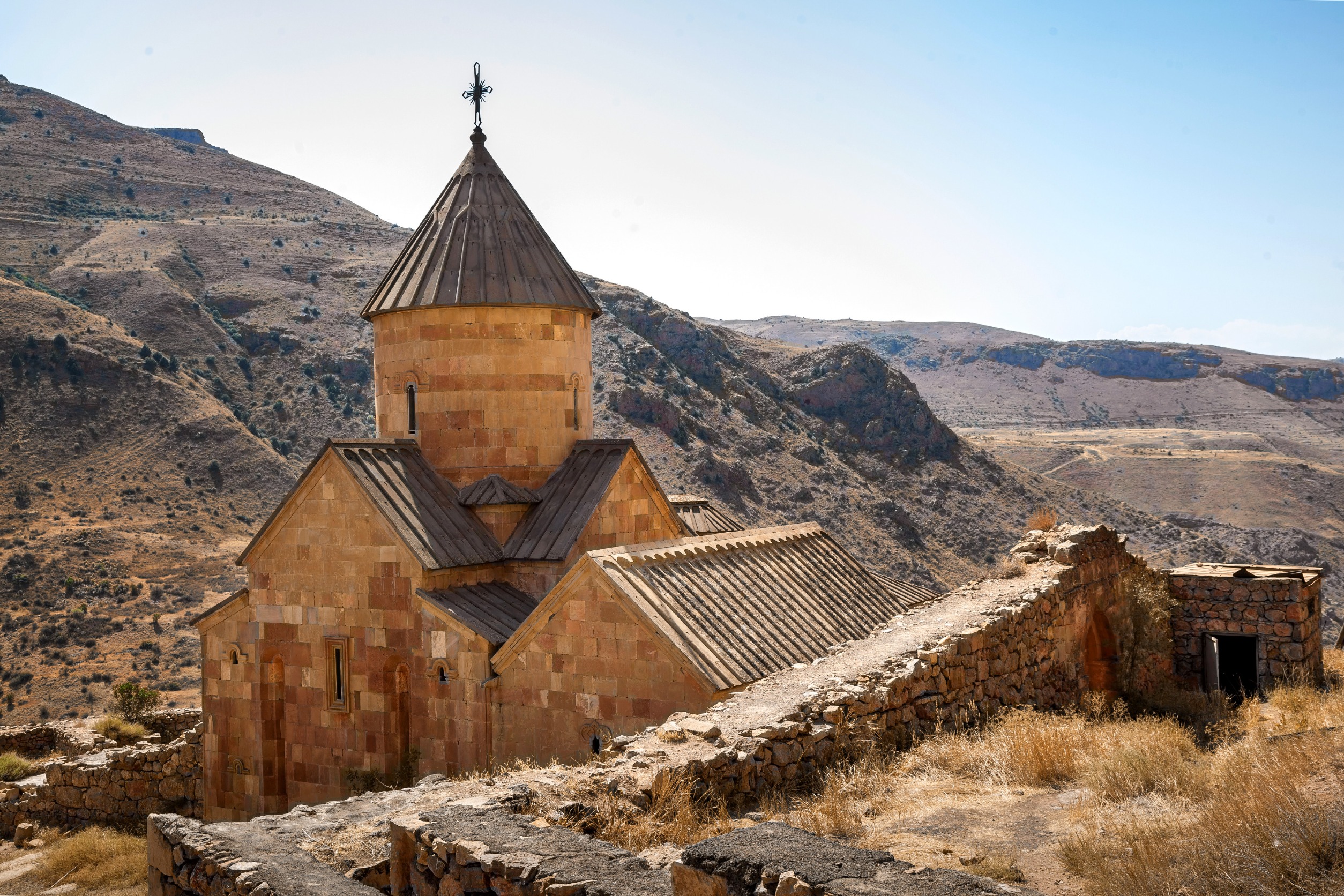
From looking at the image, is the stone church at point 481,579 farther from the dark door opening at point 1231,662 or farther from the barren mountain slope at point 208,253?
the barren mountain slope at point 208,253

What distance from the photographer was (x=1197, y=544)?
3844 cm

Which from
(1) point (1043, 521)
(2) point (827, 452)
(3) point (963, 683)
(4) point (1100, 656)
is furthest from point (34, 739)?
(2) point (827, 452)

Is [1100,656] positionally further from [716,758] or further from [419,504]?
[419,504]

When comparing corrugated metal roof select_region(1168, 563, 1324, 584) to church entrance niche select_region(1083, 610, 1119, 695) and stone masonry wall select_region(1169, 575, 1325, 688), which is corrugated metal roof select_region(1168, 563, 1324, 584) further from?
church entrance niche select_region(1083, 610, 1119, 695)

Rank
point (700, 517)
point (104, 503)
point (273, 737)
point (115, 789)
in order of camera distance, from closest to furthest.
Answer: point (273, 737), point (115, 789), point (700, 517), point (104, 503)

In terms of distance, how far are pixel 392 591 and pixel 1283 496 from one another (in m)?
51.2

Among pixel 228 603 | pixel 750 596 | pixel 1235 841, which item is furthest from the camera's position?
pixel 228 603

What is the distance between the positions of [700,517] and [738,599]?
622 cm

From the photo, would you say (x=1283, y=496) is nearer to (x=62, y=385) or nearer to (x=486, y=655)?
(x=486, y=655)

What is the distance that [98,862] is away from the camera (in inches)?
430

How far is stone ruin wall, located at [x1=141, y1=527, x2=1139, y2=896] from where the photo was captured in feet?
14.1

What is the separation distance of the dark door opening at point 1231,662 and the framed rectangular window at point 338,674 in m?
9.52

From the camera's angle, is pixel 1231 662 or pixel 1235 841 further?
pixel 1231 662

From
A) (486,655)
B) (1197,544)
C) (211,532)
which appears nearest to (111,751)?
(486,655)
